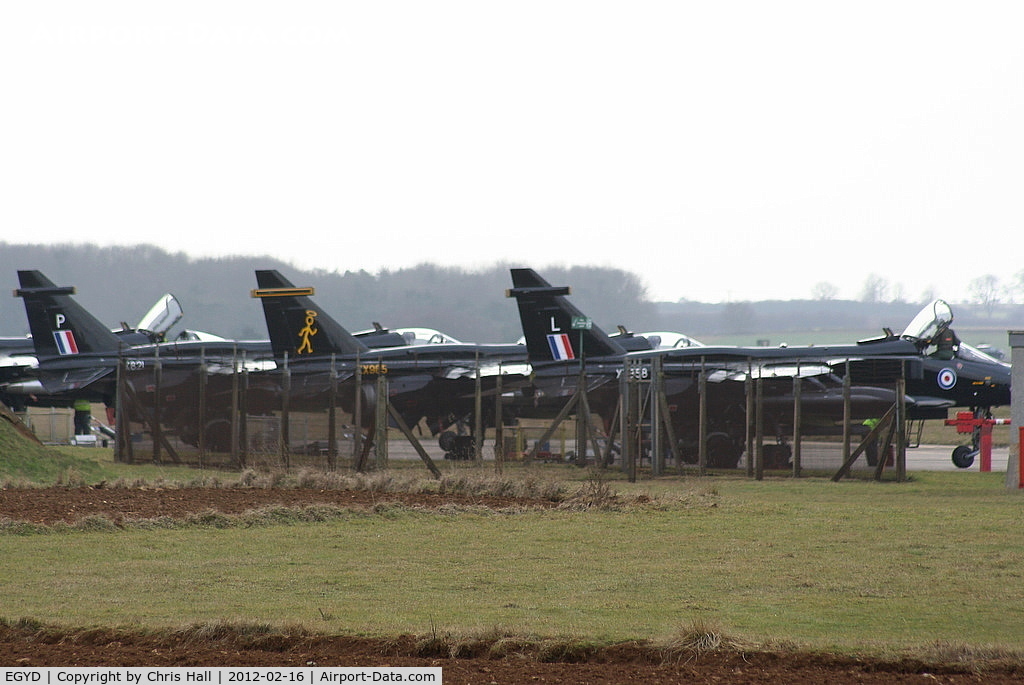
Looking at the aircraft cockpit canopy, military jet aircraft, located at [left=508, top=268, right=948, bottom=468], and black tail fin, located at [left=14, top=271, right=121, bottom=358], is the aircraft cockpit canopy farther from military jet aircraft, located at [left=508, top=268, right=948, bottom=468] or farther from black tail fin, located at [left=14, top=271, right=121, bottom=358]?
black tail fin, located at [left=14, top=271, right=121, bottom=358]

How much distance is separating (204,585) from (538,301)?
2252 centimetres

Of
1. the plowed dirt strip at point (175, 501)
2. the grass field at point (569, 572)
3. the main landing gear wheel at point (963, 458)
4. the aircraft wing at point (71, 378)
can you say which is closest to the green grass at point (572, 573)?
the grass field at point (569, 572)

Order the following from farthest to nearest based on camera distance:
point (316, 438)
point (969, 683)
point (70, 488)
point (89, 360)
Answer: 1. point (89, 360)
2. point (316, 438)
3. point (70, 488)
4. point (969, 683)

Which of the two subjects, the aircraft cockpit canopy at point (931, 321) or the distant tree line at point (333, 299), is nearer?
the aircraft cockpit canopy at point (931, 321)

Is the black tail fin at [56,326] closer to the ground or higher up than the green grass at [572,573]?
higher up

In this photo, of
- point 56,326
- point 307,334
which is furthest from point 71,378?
point 307,334

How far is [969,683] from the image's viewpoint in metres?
6.11

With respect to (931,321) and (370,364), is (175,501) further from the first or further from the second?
(931,321)

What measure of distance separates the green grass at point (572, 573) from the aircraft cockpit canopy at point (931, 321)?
12130 mm

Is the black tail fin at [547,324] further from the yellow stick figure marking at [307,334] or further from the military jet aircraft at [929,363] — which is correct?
the yellow stick figure marking at [307,334]

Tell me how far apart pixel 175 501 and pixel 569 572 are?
7.10 metres

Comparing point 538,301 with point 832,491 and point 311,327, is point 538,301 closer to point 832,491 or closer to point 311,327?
point 311,327

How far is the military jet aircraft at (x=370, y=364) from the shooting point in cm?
2722

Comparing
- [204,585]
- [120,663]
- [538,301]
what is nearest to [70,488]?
[204,585]
